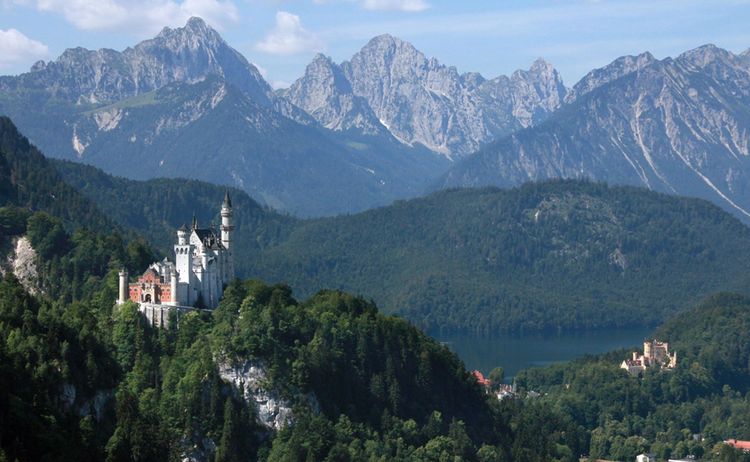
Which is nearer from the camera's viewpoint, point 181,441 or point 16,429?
point 16,429

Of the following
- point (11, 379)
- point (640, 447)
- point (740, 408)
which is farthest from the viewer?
point (740, 408)

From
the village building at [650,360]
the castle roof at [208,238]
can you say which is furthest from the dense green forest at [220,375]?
the village building at [650,360]

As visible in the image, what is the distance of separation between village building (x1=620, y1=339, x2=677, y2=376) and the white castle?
54.0 metres

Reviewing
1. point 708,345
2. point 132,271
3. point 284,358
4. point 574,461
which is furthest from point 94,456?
point 708,345

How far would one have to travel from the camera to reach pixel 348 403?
105 m

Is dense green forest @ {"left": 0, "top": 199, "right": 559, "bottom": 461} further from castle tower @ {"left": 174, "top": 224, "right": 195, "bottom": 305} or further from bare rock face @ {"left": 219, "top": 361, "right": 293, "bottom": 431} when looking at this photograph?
castle tower @ {"left": 174, "top": 224, "right": 195, "bottom": 305}

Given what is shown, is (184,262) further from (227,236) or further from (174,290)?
(227,236)

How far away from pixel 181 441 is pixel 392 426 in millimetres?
15881

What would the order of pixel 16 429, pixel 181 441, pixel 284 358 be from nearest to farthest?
pixel 16 429, pixel 181 441, pixel 284 358

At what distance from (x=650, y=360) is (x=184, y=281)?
64.1 metres

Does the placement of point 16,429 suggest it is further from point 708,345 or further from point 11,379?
point 708,345

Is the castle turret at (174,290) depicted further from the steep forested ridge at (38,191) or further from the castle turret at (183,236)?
the steep forested ridge at (38,191)

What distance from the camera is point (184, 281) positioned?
106 m

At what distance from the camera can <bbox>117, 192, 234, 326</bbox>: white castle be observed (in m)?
104
